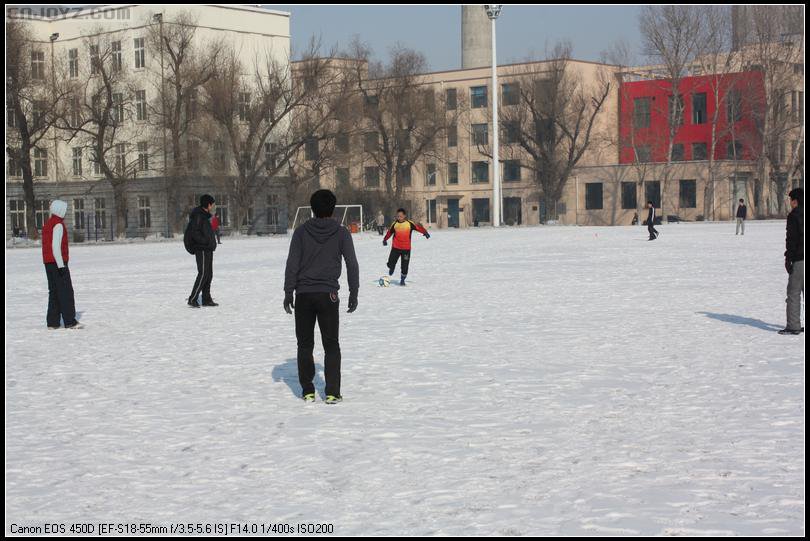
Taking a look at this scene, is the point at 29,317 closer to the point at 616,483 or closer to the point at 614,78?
the point at 616,483

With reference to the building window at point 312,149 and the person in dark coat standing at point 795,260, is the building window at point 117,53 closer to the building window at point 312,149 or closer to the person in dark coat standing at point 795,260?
the building window at point 312,149

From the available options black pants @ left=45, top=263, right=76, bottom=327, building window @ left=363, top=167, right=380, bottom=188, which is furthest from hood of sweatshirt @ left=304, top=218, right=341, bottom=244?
building window @ left=363, top=167, right=380, bottom=188

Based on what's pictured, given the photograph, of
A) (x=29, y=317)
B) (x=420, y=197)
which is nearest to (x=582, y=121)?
(x=420, y=197)

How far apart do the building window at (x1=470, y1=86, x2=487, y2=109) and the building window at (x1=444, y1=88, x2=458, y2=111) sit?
1.37m

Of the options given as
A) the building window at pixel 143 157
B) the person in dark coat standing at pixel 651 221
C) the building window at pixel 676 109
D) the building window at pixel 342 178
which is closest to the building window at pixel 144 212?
the building window at pixel 143 157

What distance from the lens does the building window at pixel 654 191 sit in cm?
8425

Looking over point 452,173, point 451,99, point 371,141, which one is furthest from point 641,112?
point 371,141

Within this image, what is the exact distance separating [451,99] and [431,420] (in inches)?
3567

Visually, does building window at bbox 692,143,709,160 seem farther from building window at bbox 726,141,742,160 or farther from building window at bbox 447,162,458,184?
building window at bbox 447,162,458,184

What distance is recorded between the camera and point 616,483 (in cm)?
643

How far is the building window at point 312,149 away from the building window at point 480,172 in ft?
84.4

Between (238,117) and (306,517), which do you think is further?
(238,117)

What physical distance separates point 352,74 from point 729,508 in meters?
68.0

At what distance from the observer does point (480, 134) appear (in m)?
96.3
